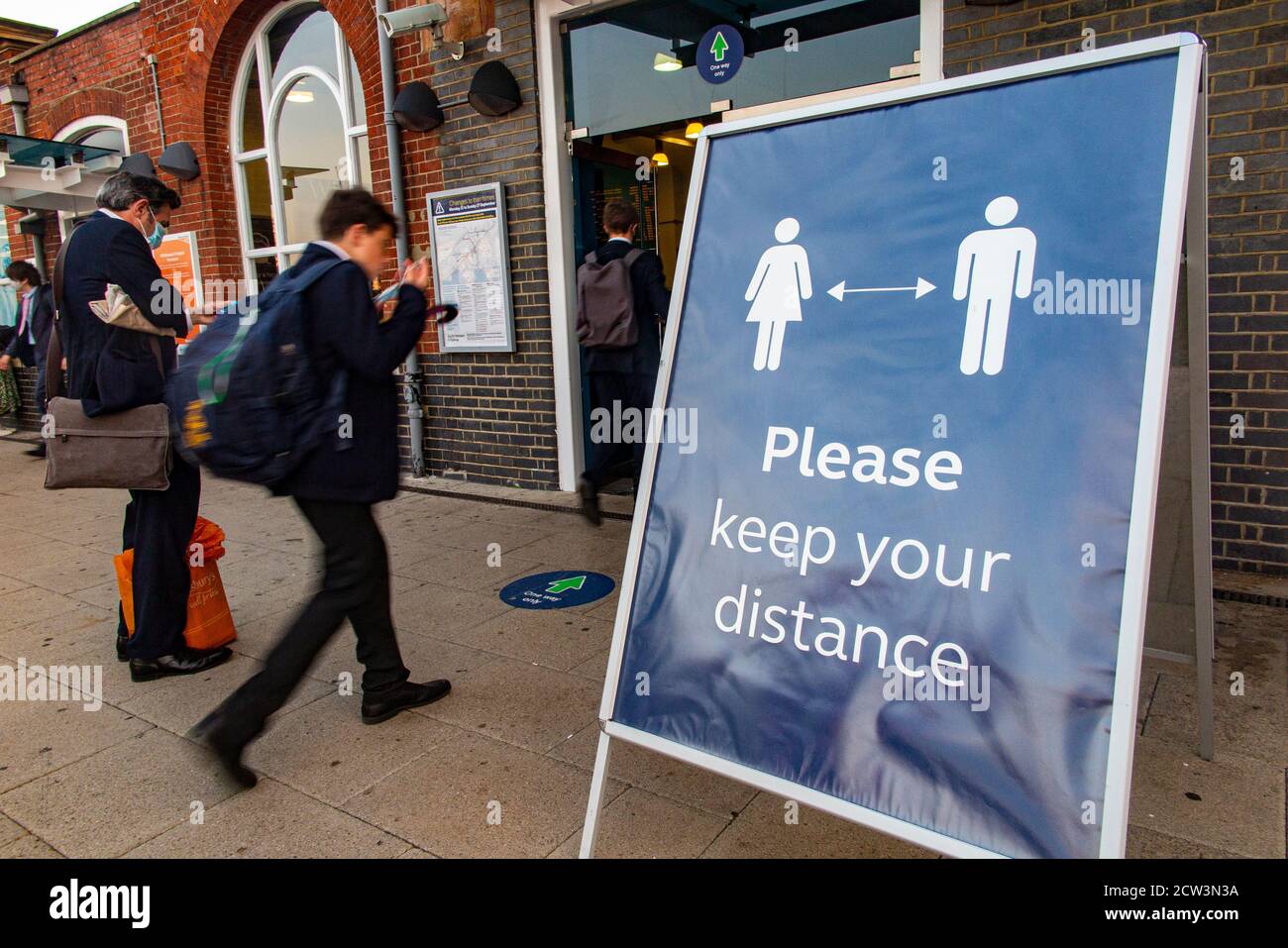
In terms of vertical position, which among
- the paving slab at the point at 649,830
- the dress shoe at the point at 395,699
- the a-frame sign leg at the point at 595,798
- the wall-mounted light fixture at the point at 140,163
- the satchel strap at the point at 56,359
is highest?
the wall-mounted light fixture at the point at 140,163

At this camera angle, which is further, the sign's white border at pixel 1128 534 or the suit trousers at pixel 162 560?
the suit trousers at pixel 162 560

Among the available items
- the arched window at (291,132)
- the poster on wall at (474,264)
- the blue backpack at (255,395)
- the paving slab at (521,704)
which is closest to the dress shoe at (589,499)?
the poster on wall at (474,264)

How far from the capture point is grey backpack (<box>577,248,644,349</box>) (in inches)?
204

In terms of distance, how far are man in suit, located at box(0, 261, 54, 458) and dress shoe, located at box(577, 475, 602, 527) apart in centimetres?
535

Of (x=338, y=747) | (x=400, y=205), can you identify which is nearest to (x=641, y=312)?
(x=400, y=205)

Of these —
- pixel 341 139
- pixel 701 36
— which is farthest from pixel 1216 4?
pixel 341 139

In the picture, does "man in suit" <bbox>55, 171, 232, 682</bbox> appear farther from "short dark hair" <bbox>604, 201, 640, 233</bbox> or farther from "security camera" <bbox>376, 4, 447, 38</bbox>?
"security camera" <bbox>376, 4, 447, 38</bbox>

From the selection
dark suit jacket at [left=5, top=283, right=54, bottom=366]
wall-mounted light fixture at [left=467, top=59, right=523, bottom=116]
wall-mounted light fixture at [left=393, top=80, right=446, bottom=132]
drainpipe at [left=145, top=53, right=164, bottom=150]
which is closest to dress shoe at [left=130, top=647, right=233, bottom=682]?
wall-mounted light fixture at [left=467, top=59, right=523, bottom=116]

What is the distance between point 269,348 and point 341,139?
6.06m

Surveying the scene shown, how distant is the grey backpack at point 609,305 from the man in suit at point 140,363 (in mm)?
2304

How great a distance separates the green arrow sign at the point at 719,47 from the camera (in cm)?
545

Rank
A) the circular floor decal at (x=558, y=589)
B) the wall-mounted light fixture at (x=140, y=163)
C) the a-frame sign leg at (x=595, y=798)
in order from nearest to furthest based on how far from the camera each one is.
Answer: the a-frame sign leg at (x=595, y=798)
the circular floor decal at (x=558, y=589)
the wall-mounted light fixture at (x=140, y=163)

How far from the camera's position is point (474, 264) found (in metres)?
6.60

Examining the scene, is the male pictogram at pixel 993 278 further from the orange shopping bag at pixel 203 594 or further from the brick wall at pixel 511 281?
the brick wall at pixel 511 281
